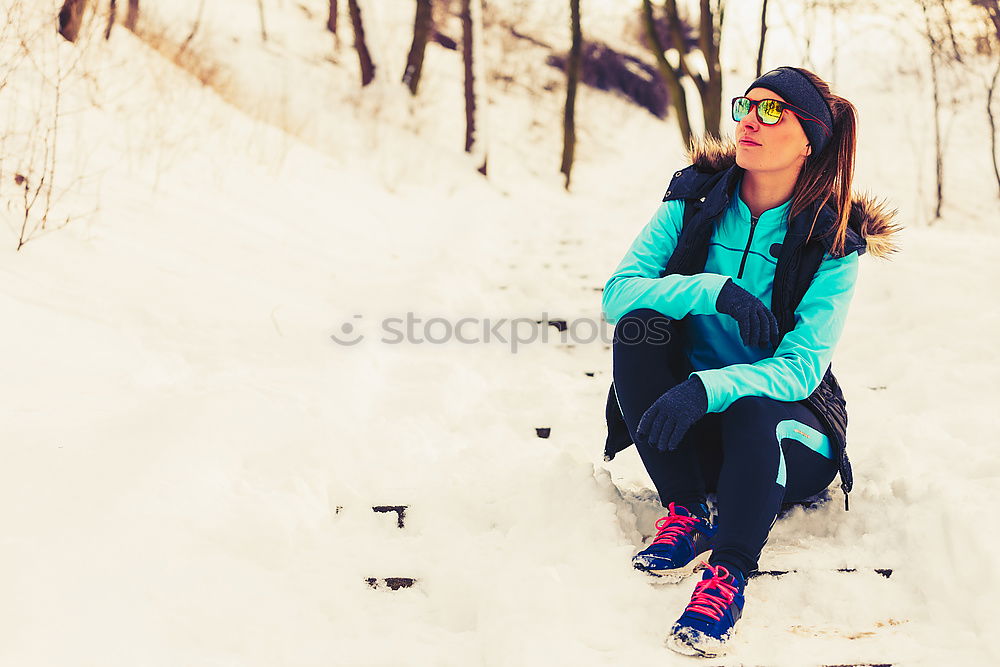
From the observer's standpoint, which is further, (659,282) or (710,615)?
(659,282)

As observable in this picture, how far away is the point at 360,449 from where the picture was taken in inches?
93.0

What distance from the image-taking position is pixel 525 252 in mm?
5781

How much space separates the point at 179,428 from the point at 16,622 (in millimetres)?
808

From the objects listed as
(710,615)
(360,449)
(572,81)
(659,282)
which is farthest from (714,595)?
(572,81)

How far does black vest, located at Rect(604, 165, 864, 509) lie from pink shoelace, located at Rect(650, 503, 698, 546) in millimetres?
335

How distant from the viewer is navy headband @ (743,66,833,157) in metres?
1.86

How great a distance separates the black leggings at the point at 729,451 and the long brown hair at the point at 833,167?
0.48m

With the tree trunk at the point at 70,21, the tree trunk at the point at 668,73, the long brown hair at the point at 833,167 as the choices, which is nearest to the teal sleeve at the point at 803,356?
the long brown hair at the point at 833,167

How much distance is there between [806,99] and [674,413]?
2.84 ft

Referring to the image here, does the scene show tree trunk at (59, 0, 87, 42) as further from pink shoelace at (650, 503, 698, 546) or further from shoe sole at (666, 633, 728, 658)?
shoe sole at (666, 633, 728, 658)

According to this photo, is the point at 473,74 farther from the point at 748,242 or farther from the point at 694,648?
the point at 694,648

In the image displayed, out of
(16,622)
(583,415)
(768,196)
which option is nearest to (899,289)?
(583,415)

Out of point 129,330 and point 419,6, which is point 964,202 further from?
point 129,330

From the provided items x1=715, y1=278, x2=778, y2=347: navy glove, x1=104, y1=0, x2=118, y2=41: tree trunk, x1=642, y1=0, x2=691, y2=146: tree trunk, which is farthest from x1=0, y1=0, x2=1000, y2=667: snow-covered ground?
x1=642, y1=0, x2=691, y2=146: tree trunk
